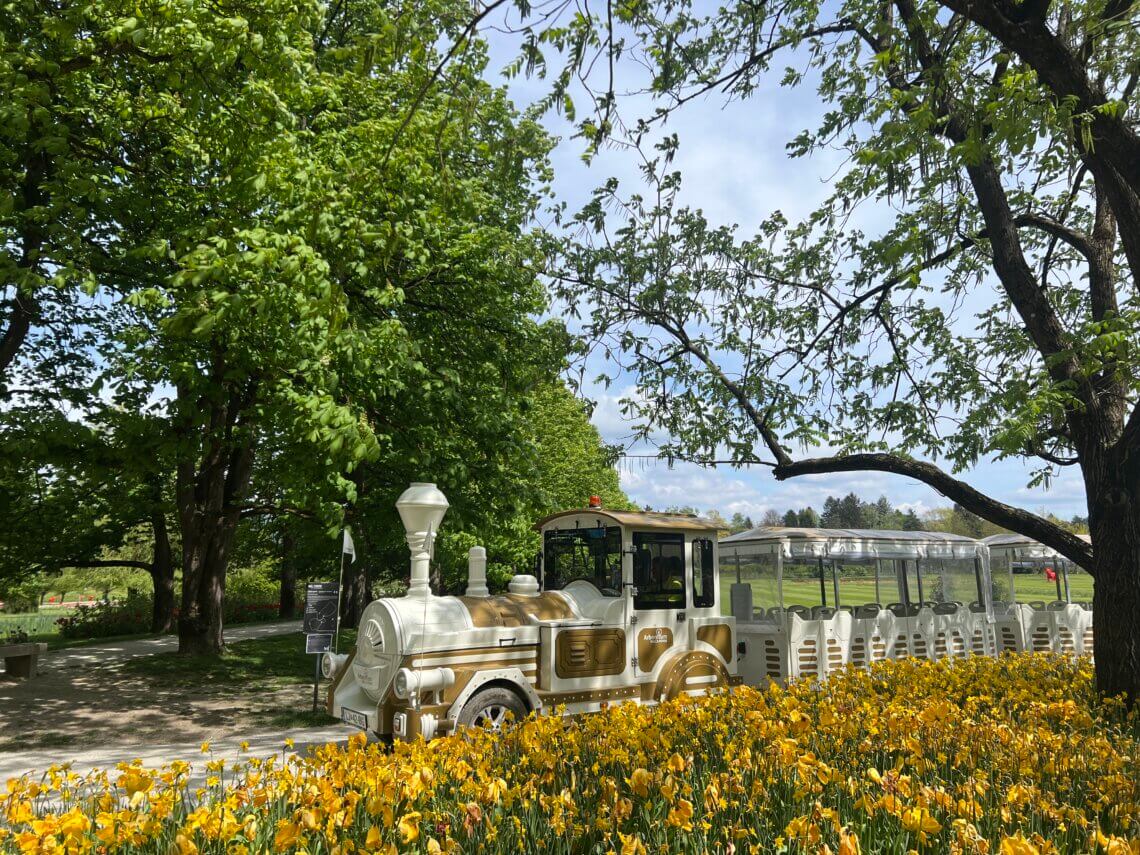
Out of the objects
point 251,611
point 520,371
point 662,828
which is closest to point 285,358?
point 520,371

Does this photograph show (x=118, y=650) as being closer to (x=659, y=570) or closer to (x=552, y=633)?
(x=552, y=633)

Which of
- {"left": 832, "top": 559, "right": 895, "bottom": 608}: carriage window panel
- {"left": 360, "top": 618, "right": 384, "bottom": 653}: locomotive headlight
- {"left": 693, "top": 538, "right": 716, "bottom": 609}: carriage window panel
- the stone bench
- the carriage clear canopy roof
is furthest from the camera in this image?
the stone bench

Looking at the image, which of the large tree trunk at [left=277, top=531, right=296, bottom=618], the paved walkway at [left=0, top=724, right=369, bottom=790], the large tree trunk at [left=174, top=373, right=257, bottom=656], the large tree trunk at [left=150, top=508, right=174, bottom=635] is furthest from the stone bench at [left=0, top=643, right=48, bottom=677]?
the large tree trunk at [left=277, top=531, right=296, bottom=618]

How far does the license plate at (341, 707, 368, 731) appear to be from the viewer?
7723 millimetres

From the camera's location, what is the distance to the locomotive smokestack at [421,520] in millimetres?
8180

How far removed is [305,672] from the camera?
15570 mm

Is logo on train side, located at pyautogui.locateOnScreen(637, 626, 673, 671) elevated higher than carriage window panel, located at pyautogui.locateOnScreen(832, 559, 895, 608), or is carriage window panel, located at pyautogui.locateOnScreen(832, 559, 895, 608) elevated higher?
carriage window panel, located at pyautogui.locateOnScreen(832, 559, 895, 608)

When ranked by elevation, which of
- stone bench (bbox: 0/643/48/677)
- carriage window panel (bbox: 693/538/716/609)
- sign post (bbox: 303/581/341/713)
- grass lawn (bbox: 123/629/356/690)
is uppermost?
carriage window panel (bbox: 693/538/716/609)

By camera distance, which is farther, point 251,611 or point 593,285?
point 251,611

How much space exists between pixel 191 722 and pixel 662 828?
10.5 meters

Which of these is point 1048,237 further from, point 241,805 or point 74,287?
point 74,287

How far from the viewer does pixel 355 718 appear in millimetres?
7848

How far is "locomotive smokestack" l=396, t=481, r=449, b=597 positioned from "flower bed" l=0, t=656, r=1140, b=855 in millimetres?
3778

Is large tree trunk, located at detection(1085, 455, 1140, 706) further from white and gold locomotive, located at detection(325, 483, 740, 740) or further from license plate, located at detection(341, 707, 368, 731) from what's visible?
license plate, located at detection(341, 707, 368, 731)
